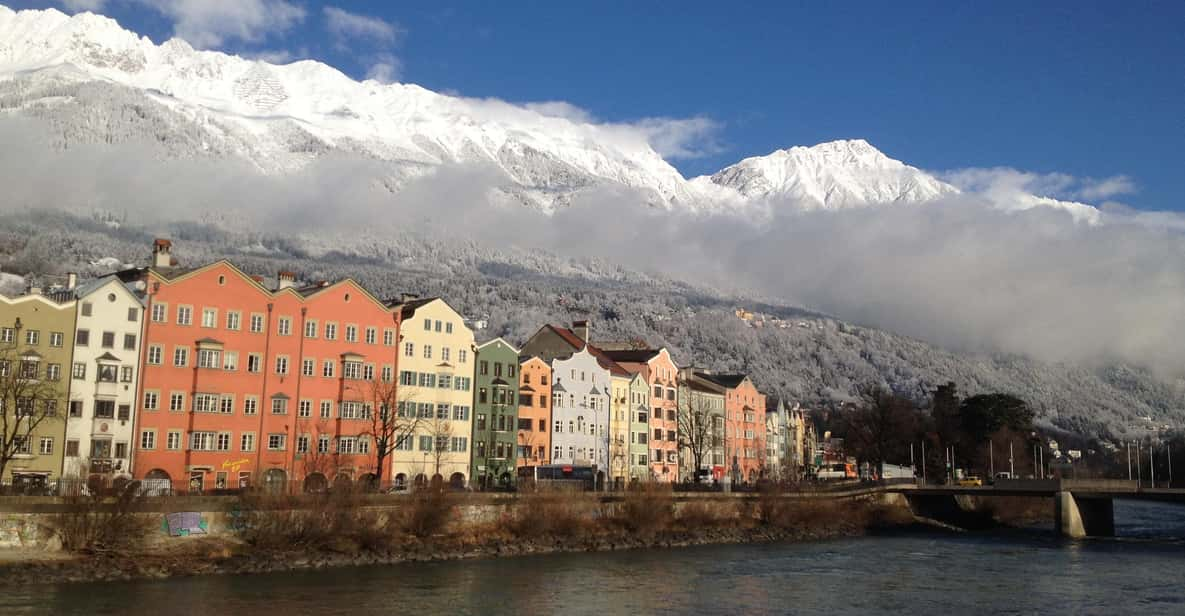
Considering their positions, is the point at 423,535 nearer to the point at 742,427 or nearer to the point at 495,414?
the point at 495,414

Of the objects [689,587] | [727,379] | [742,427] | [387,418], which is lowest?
[689,587]

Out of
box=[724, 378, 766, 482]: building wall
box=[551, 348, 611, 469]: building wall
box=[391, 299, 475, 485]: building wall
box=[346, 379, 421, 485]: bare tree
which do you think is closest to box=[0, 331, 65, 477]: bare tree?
box=[346, 379, 421, 485]: bare tree

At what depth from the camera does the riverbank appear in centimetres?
5691

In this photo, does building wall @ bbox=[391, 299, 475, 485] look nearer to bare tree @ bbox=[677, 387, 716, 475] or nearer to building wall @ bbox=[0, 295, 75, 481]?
building wall @ bbox=[0, 295, 75, 481]

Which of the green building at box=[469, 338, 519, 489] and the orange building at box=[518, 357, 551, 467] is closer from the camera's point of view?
the green building at box=[469, 338, 519, 489]

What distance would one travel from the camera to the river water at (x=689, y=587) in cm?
4953

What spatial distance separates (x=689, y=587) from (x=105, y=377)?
42.6 meters

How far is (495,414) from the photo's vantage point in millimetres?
101125

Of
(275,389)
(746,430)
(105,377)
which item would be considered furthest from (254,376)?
(746,430)

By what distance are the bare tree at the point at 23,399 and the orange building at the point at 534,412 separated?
43.5 metres

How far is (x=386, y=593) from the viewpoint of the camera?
5334 cm

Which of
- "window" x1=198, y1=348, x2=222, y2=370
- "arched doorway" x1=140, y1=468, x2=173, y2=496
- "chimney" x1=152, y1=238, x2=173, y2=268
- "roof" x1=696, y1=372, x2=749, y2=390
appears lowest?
"arched doorway" x1=140, y1=468, x2=173, y2=496

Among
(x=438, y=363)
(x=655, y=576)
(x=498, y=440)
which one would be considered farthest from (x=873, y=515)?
(x=655, y=576)

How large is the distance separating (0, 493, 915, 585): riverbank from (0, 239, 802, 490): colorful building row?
367 cm
